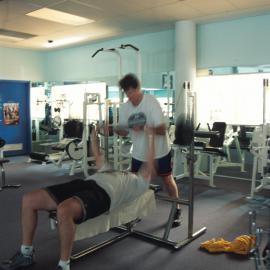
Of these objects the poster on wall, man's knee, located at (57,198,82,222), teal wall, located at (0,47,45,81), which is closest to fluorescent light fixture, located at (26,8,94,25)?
teal wall, located at (0,47,45,81)

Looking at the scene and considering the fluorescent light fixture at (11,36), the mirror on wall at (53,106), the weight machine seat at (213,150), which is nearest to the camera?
the weight machine seat at (213,150)

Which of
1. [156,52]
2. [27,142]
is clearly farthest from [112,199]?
[27,142]

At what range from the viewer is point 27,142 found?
313 inches

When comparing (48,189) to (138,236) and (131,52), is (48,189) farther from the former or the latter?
(131,52)

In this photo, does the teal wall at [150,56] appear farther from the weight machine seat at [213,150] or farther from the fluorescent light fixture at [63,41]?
the weight machine seat at [213,150]

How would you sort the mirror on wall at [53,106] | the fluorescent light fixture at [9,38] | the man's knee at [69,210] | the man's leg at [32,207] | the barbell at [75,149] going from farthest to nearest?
the mirror on wall at [53,106] → the fluorescent light fixture at [9,38] → the barbell at [75,149] → the man's leg at [32,207] → the man's knee at [69,210]

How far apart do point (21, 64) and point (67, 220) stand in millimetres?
6671

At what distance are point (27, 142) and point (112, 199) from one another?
6.21 metres

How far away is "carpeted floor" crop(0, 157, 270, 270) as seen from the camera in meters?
2.40

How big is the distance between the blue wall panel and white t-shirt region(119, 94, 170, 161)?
530 centimetres

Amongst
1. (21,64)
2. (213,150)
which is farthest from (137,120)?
(21,64)

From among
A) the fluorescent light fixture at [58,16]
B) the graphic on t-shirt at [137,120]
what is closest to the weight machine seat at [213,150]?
the graphic on t-shirt at [137,120]

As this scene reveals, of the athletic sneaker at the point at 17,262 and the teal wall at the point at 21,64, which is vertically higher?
the teal wall at the point at 21,64

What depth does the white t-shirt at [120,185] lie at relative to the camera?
7.35 ft
